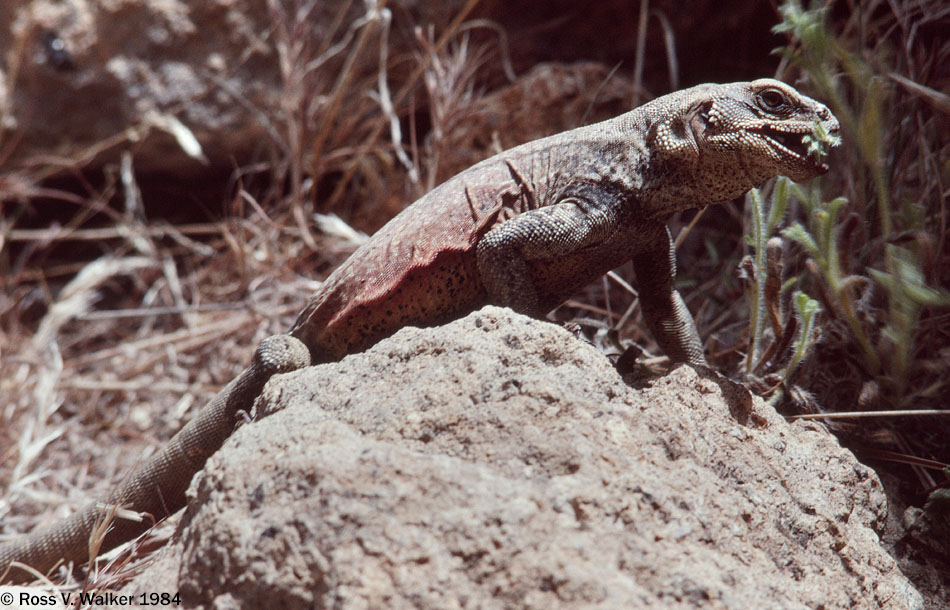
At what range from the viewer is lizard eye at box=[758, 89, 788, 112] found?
288cm

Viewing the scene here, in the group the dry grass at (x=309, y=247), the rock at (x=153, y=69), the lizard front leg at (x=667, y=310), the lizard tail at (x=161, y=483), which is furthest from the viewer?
the rock at (x=153, y=69)

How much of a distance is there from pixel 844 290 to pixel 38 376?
16.2 ft

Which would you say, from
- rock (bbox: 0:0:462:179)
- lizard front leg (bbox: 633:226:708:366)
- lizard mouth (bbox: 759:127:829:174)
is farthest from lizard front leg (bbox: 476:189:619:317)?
rock (bbox: 0:0:462:179)

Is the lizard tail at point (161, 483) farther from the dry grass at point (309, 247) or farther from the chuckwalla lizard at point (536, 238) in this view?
the dry grass at point (309, 247)

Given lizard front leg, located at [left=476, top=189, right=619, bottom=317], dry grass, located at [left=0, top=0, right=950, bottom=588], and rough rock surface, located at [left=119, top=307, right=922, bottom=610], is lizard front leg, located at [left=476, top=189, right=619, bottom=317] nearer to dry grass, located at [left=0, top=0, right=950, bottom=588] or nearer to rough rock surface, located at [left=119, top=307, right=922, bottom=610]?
rough rock surface, located at [left=119, top=307, right=922, bottom=610]

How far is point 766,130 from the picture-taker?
2.84m

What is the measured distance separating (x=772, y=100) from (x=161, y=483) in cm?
298

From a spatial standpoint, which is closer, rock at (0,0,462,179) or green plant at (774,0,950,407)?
green plant at (774,0,950,407)

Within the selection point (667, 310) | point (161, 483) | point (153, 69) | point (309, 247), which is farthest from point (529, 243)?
point (153, 69)

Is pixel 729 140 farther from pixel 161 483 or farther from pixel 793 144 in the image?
pixel 161 483

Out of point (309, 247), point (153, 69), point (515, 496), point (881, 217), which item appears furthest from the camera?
point (153, 69)

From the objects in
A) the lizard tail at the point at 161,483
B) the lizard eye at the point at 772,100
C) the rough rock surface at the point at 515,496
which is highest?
the lizard eye at the point at 772,100

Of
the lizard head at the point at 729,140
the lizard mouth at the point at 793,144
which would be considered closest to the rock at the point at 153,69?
the lizard head at the point at 729,140

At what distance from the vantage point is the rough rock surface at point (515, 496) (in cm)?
182
